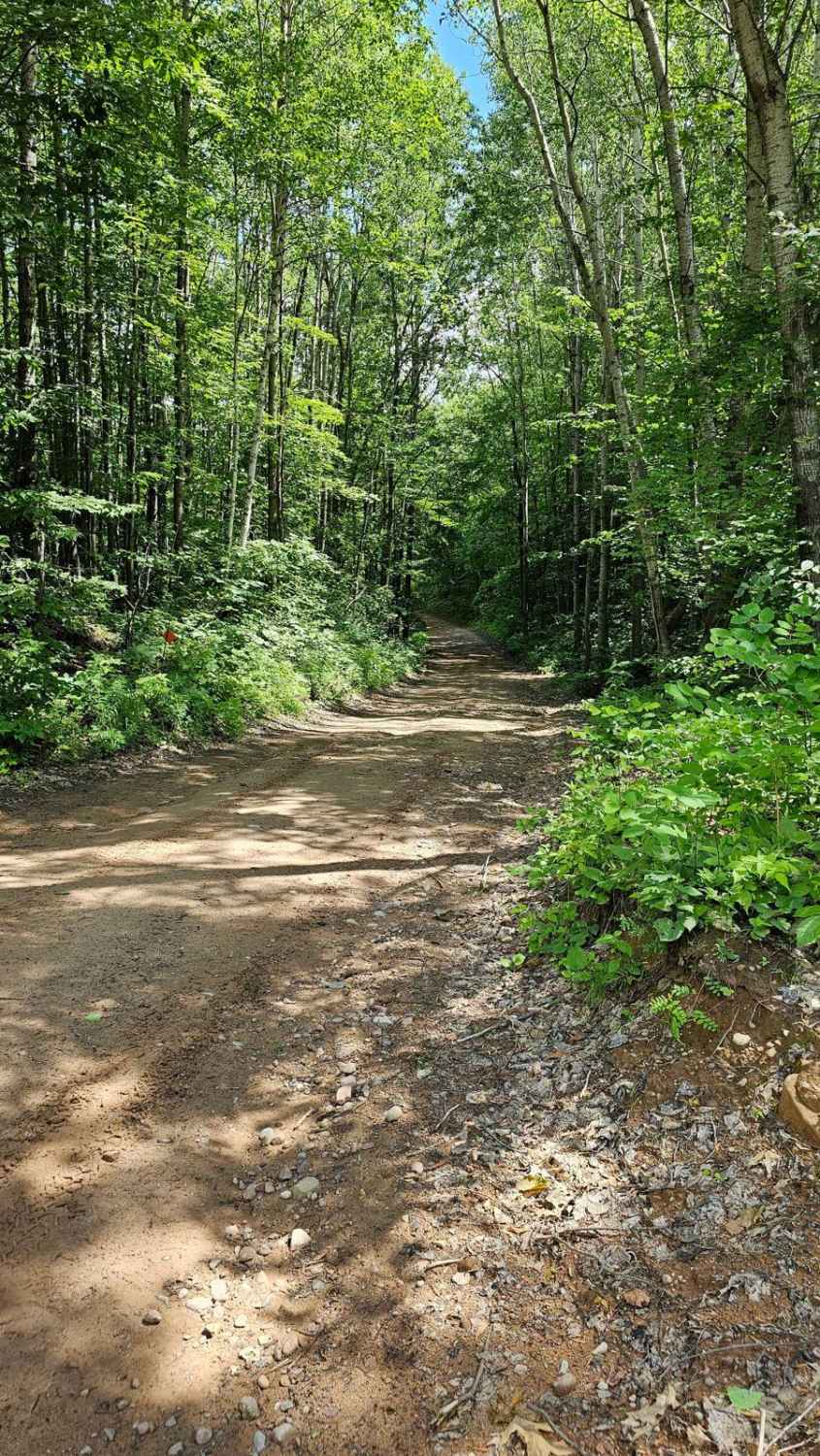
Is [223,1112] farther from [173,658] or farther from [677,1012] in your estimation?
[173,658]

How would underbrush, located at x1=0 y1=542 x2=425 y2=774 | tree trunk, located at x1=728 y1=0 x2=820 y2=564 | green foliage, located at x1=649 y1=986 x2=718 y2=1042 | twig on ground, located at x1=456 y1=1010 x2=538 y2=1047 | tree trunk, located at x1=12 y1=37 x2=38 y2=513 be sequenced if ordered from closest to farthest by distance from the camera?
green foliage, located at x1=649 y1=986 x2=718 y2=1042 → twig on ground, located at x1=456 y1=1010 x2=538 y2=1047 → tree trunk, located at x1=728 y1=0 x2=820 y2=564 → tree trunk, located at x1=12 y1=37 x2=38 y2=513 → underbrush, located at x1=0 y1=542 x2=425 y2=774

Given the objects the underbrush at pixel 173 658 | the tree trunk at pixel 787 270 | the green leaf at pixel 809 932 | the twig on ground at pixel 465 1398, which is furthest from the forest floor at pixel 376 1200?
the tree trunk at pixel 787 270

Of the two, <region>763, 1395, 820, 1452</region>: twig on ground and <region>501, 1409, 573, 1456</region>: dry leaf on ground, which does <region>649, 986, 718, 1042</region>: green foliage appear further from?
<region>501, 1409, 573, 1456</region>: dry leaf on ground

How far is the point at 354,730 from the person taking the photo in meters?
13.1

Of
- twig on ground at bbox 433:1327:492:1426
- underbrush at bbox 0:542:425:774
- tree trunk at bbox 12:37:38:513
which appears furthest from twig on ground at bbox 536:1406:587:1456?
tree trunk at bbox 12:37:38:513

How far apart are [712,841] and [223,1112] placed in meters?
2.56

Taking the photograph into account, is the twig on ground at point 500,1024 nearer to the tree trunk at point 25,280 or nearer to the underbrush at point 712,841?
the underbrush at point 712,841

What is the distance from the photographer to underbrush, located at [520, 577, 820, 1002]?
317 centimetres

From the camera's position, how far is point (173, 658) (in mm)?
11492

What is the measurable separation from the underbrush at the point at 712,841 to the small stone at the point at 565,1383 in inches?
51.5

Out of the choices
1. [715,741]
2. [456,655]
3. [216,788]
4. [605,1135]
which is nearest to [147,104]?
[216,788]

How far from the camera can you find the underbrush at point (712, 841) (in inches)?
125

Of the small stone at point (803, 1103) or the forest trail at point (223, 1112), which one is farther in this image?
the small stone at point (803, 1103)

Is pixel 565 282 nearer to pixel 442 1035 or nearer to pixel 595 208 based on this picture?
pixel 595 208
